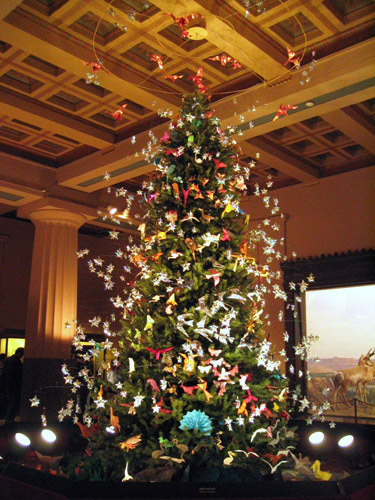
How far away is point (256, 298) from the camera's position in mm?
2826

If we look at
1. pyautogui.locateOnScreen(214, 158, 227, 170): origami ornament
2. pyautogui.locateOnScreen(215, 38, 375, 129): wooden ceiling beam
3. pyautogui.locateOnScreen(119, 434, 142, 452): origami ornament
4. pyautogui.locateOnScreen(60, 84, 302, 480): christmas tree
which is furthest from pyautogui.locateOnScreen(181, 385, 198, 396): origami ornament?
pyautogui.locateOnScreen(215, 38, 375, 129): wooden ceiling beam

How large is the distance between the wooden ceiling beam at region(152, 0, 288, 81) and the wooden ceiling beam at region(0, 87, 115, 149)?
8.12 feet

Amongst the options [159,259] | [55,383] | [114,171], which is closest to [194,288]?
[159,259]

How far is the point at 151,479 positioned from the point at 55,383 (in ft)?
19.1

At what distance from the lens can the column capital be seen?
811 cm

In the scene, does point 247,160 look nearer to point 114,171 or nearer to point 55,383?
point 114,171

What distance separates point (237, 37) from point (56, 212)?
4599mm

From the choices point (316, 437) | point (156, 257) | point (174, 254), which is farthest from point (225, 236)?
point (316, 437)

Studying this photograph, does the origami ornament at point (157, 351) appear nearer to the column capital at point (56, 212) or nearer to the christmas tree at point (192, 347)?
the christmas tree at point (192, 347)

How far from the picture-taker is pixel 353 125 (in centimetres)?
660

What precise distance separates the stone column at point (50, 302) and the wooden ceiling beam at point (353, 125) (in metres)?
4.28

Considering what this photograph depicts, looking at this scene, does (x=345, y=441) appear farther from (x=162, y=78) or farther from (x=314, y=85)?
(x=162, y=78)

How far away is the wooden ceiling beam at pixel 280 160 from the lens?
23.7 ft

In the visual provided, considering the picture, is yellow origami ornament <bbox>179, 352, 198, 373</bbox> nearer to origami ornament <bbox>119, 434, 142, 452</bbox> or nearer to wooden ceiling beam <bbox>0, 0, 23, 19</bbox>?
origami ornament <bbox>119, 434, 142, 452</bbox>
